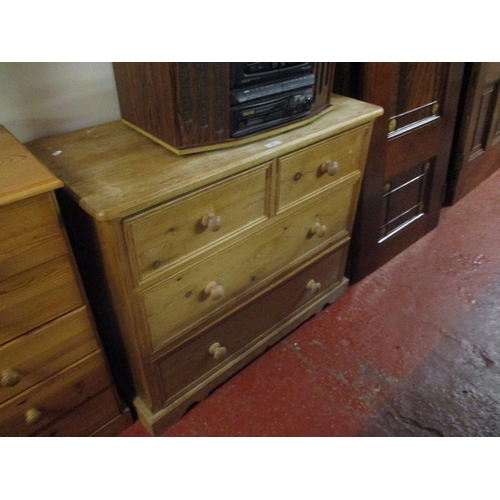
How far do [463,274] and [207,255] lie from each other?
141cm

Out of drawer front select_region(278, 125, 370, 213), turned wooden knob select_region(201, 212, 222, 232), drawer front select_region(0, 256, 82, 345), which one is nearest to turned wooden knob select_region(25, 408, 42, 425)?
drawer front select_region(0, 256, 82, 345)

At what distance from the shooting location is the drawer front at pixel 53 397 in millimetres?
1021

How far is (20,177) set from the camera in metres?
0.83

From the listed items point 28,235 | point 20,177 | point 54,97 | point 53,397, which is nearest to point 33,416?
point 53,397

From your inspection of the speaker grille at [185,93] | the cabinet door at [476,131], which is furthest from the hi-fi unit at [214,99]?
the cabinet door at [476,131]

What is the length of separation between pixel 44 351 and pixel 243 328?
64cm

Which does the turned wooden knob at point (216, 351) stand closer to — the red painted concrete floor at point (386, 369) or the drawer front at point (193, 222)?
the red painted concrete floor at point (386, 369)

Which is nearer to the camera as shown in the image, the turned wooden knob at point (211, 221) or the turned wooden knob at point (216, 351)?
the turned wooden knob at point (211, 221)

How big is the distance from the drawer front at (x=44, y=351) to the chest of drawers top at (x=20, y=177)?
33 cm

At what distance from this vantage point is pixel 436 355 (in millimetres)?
1605

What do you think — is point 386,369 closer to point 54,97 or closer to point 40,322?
point 40,322

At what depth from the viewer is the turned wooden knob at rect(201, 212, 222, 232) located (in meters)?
1.05

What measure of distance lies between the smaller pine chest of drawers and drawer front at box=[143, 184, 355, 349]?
7.4 inches

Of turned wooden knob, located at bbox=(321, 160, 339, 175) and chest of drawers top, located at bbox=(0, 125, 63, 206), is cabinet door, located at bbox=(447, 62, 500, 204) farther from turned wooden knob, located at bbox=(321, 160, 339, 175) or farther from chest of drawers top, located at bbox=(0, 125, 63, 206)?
chest of drawers top, located at bbox=(0, 125, 63, 206)
